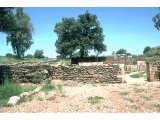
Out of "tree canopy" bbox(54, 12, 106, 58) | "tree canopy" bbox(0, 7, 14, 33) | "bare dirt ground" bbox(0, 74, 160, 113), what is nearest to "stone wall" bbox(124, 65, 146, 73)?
"tree canopy" bbox(0, 7, 14, 33)

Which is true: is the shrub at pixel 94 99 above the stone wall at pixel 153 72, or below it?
below

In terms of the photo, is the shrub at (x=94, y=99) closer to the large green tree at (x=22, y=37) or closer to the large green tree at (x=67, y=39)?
the large green tree at (x=67, y=39)

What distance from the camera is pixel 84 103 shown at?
9.57 m

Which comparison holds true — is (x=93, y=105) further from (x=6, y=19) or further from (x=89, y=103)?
(x=6, y=19)

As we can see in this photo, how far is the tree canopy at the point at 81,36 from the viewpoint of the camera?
158 ft

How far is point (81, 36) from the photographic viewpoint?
4909cm

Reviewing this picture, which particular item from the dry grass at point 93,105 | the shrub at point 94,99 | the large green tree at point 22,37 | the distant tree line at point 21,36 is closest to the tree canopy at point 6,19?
the dry grass at point 93,105

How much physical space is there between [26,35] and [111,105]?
50.9 meters

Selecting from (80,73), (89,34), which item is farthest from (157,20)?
(80,73)

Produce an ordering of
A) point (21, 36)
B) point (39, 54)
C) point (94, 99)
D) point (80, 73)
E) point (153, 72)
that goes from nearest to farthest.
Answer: point (94, 99)
point (80, 73)
point (153, 72)
point (21, 36)
point (39, 54)

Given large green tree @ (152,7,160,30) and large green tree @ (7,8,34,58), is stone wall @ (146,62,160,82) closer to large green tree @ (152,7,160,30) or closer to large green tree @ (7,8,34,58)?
large green tree @ (152,7,160,30)

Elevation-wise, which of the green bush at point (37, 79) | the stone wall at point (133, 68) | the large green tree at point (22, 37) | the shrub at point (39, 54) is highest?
the large green tree at point (22, 37)

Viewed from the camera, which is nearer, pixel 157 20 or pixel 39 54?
pixel 157 20
